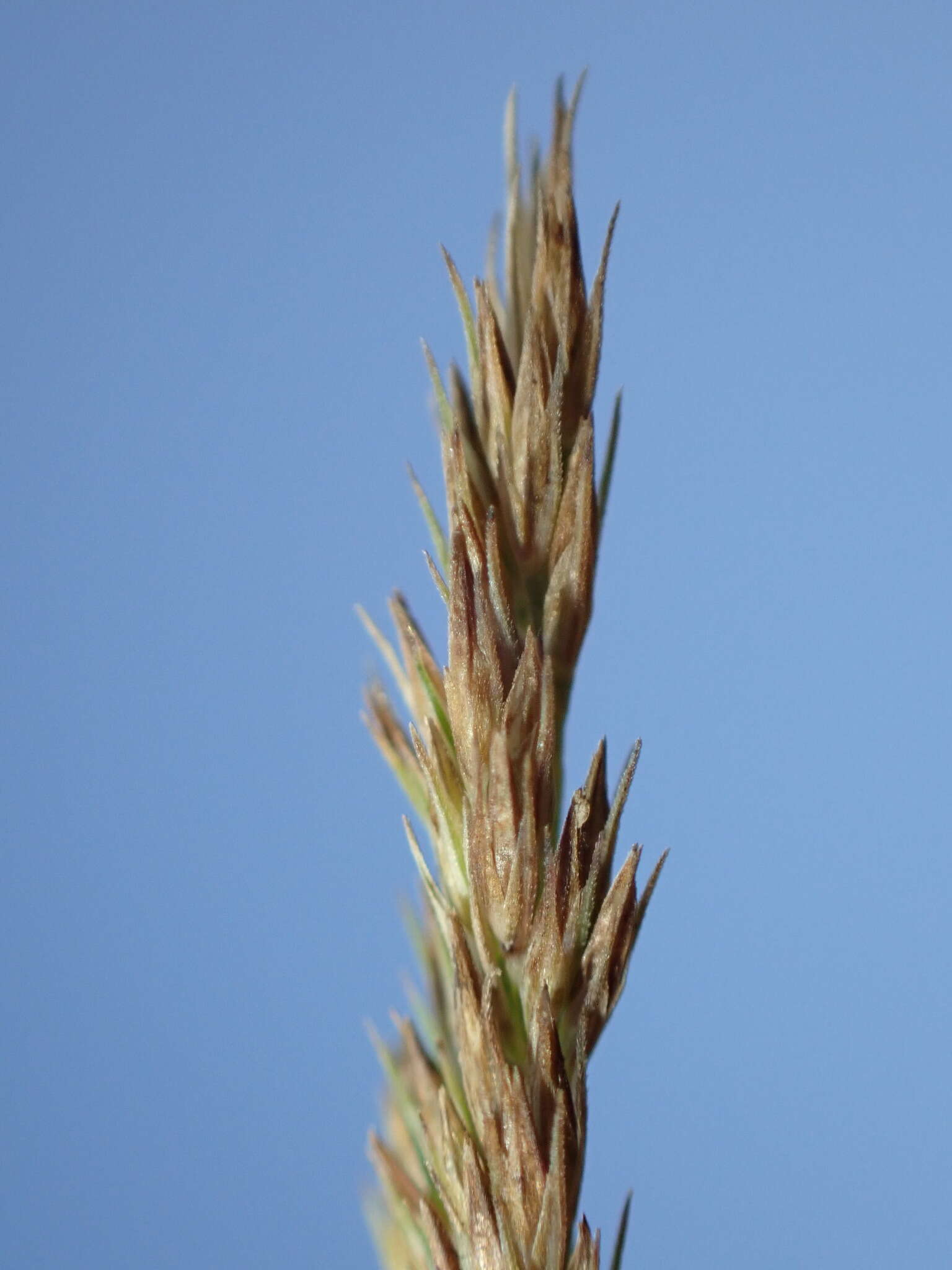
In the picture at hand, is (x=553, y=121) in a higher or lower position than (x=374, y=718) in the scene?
higher

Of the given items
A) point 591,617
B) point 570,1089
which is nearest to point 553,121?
point 591,617

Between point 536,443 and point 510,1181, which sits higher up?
point 536,443

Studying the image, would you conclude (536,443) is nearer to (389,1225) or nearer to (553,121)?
(553,121)

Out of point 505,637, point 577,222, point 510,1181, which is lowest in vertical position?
point 510,1181

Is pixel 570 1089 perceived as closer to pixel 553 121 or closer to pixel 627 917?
pixel 627 917

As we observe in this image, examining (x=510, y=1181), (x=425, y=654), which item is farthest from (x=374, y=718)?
(x=510, y=1181)

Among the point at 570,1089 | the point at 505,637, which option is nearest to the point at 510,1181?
the point at 570,1089
